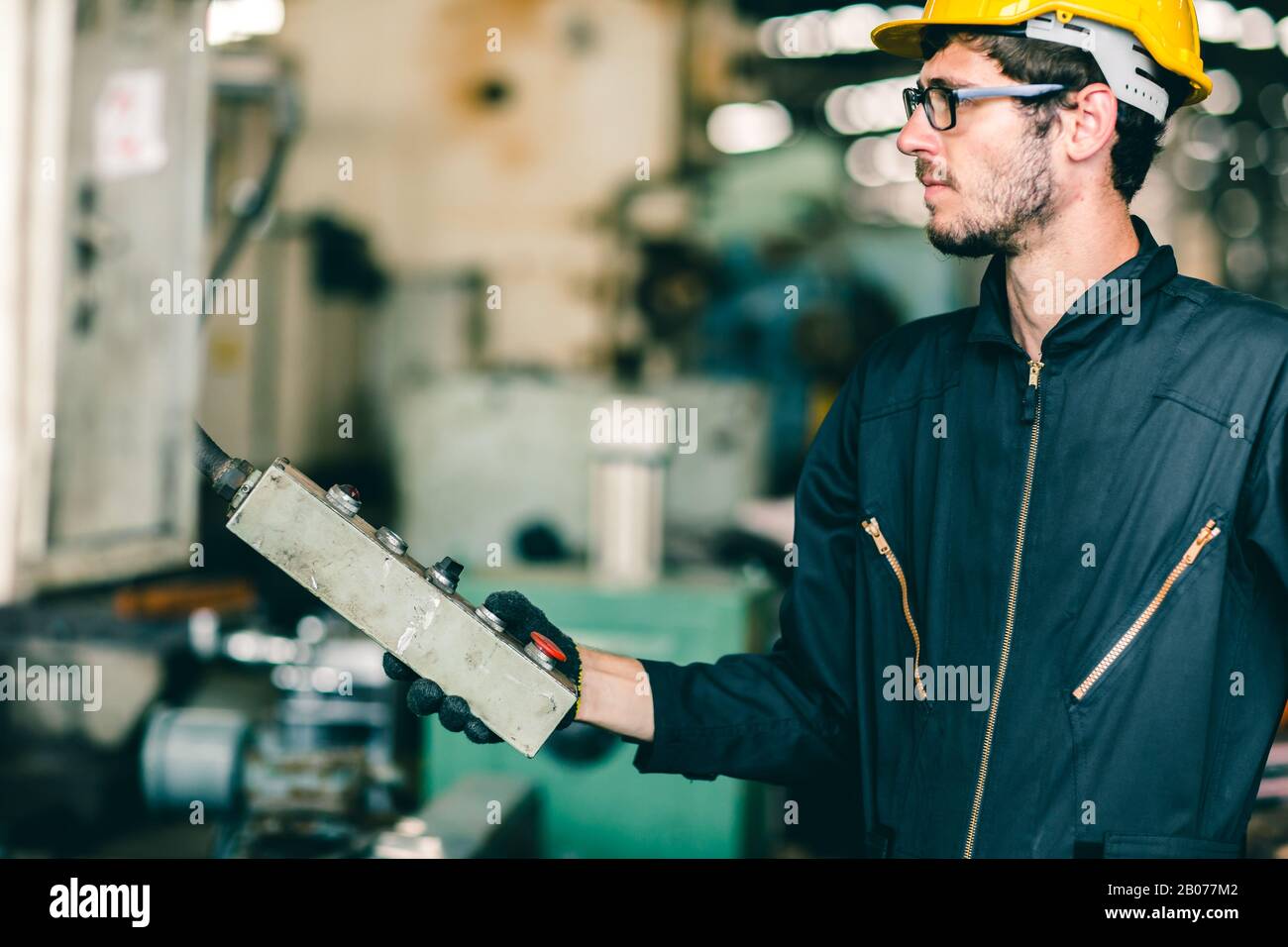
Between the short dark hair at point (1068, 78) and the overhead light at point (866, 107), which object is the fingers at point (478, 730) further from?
the overhead light at point (866, 107)

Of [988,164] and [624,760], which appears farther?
[624,760]

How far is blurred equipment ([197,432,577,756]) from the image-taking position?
55.1 inches

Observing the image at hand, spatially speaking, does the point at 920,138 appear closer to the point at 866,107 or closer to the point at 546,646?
the point at 546,646

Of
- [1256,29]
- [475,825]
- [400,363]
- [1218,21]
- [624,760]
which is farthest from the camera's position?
[1256,29]

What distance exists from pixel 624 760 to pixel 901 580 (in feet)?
4.62

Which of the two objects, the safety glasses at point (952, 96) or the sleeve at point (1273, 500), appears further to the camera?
the safety glasses at point (952, 96)

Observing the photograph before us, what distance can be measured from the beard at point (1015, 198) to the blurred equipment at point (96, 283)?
2.04m

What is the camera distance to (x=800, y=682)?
1.68 meters

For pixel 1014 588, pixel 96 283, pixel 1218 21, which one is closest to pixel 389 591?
pixel 1014 588

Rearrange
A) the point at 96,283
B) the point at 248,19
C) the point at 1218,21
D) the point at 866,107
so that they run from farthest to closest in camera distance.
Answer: the point at 866,107 → the point at 1218,21 → the point at 248,19 → the point at 96,283

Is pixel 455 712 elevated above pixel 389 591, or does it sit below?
below

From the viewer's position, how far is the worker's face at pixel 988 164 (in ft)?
5.08

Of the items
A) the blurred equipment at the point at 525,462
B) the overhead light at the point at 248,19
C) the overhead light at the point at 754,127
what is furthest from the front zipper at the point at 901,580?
the overhead light at the point at 754,127
